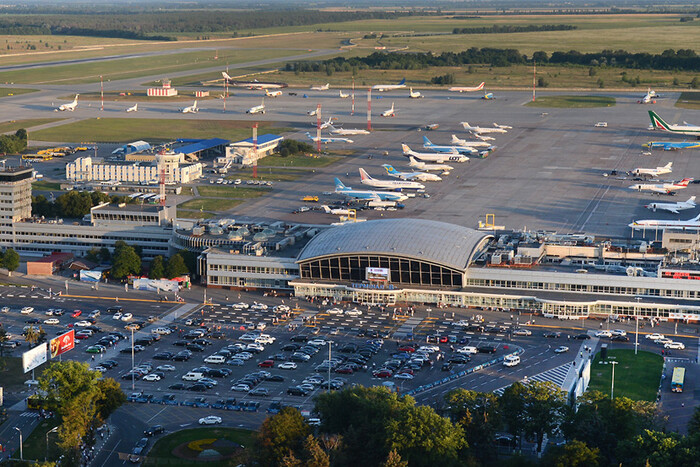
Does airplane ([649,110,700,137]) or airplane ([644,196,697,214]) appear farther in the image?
airplane ([649,110,700,137])

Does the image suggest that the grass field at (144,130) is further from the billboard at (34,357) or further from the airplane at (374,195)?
the billboard at (34,357)

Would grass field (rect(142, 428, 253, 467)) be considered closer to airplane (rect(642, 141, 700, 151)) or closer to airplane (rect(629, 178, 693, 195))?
airplane (rect(629, 178, 693, 195))

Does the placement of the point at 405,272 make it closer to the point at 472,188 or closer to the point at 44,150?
the point at 472,188

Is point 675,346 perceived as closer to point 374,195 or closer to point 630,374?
point 630,374

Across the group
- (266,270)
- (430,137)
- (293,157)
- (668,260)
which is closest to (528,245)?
(668,260)

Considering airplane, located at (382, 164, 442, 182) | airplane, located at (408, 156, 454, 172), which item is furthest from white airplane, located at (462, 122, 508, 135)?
airplane, located at (382, 164, 442, 182)

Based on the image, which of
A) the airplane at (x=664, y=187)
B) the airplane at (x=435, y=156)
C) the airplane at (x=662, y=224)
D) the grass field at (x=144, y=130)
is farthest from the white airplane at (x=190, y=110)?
the airplane at (x=662, y=224)
